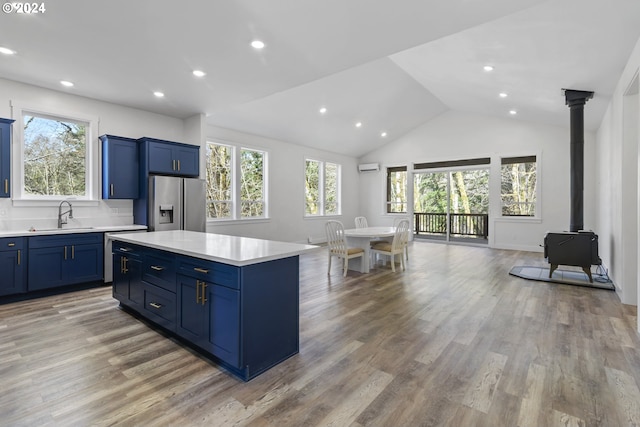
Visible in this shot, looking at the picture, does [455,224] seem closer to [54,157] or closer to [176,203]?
[176,203]

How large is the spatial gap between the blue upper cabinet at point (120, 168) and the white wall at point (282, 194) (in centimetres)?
185

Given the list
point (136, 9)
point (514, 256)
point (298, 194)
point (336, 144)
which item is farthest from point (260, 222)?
point (514, 256)

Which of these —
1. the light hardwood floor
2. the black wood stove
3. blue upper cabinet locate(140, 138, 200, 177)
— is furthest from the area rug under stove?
blue upper cabinet locate(140, 138, 200, 177)

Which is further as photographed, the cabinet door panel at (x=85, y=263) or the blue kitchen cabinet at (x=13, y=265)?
the cabinet door panel at (x=85, y=263)

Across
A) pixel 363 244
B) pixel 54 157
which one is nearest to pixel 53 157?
pixel 54 157

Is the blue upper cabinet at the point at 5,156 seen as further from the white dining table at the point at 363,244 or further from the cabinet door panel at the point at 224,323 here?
the white dining table at the point at 363,244

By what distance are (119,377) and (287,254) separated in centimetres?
140

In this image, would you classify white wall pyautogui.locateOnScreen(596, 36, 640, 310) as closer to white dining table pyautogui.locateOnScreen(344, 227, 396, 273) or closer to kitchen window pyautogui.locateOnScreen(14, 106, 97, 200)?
white dining table pyautogui.locateOnScreen(344, 227, 396, 273)

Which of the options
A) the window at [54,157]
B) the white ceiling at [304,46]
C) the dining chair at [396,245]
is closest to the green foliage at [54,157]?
the window at [54,157]

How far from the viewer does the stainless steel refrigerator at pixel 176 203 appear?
16.0ft

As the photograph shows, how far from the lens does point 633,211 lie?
3.74m

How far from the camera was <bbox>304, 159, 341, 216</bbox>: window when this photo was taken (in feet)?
29.6

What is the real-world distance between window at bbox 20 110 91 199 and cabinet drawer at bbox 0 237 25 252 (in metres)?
0.79

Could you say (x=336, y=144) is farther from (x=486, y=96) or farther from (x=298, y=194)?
(x=486, y=96)
